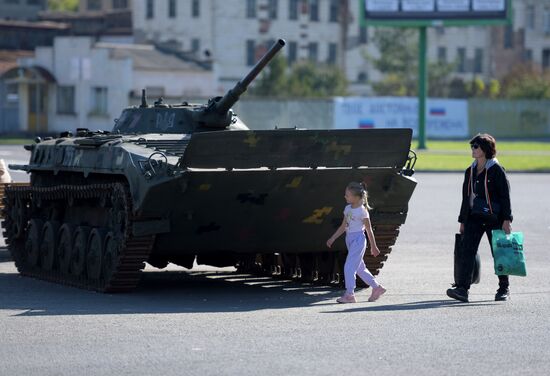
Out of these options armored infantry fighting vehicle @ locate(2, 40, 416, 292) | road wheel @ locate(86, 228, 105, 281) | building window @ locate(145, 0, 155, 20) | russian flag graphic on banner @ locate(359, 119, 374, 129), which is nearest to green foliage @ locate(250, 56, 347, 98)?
building window @ locate(145, 0, 155, 20)

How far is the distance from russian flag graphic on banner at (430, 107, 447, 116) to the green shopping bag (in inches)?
2265

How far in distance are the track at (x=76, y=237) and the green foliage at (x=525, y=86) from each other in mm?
67529

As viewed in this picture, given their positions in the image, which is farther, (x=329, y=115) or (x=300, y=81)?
(x=300, y=81)

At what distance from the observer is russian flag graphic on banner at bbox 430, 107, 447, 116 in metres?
71.4

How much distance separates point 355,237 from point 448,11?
40895 mm

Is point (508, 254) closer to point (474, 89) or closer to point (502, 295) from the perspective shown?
point (502, 295)

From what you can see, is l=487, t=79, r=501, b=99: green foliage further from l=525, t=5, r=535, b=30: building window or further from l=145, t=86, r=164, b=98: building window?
l=145, t=86, r=164, b=98: building window

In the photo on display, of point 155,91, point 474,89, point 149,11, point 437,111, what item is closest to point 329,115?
point 437,111

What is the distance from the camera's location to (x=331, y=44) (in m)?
92.6

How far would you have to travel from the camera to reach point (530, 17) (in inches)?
3922

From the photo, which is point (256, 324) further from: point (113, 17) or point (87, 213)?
point (113, 17)

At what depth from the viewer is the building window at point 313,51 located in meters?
91.4

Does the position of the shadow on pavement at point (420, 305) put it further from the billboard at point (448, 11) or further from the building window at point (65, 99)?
the building window at point (65, 99)

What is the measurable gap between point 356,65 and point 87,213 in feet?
257
